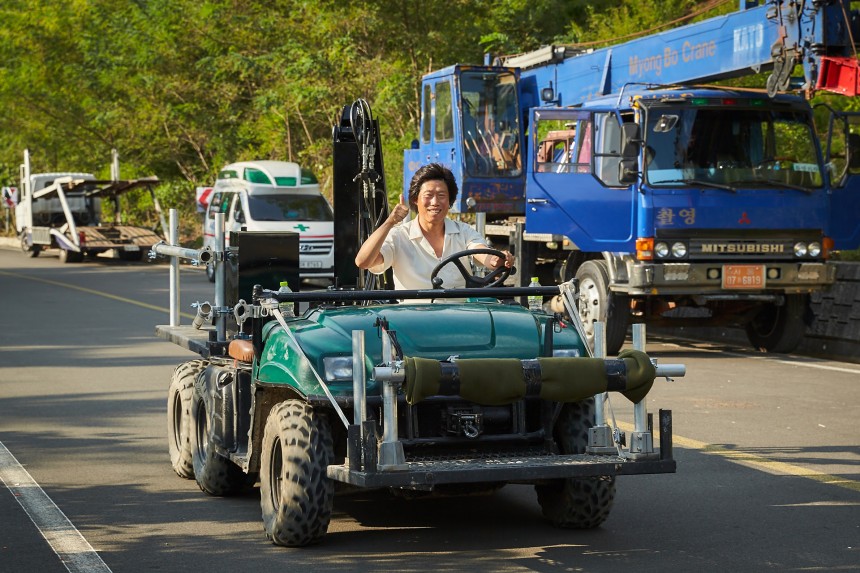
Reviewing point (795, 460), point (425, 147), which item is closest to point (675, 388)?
point (795, 460)

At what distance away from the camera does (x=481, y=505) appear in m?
7.96

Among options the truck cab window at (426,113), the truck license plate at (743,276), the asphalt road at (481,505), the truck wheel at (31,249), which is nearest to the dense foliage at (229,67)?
the truck wheel at (31,249)

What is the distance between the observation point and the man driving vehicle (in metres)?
8.05

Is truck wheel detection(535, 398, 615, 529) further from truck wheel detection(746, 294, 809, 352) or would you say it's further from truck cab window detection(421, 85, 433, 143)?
truck cab window detection(421, 85, 433, 143)

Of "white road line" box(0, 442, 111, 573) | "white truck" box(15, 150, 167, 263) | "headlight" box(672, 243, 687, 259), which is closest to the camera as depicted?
"white road line" box(0, 442, 111, 573)

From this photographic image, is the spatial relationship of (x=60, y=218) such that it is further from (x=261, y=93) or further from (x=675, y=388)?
(x=675, y=388)

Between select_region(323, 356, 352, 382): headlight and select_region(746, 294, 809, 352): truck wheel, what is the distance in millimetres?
10266

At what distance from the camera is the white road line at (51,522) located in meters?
6.54

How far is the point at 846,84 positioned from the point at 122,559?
10.0 m

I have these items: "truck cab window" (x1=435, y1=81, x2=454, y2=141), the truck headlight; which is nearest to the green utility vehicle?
the truck headlight

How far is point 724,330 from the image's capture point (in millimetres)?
18203

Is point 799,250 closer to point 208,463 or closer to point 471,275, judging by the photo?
point 471,275

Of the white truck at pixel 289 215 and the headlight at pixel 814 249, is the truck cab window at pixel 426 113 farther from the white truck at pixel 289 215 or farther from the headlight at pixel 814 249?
the headlight at pixel 814 249

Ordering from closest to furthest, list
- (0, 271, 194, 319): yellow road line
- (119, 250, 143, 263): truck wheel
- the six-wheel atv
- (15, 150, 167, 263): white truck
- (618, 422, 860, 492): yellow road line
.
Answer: the six-wheel atv, (618, 422, 860, 492): yellow road line, (0, 271, 194, 319): yellow road line, (15, 150, 167, 263): white truck, (119, 250, 143, 263): truck wheel
